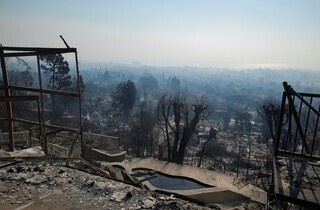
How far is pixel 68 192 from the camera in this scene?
18.9 feet

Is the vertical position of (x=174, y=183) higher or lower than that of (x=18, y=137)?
lower

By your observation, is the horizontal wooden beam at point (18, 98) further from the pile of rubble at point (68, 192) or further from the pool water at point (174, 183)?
the pool water at point (174, 183)

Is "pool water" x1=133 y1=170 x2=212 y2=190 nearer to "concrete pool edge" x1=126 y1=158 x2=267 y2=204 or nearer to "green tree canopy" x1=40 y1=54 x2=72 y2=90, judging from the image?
"concrete pool edge" x1=126 y1=158 x2=267 y2=204

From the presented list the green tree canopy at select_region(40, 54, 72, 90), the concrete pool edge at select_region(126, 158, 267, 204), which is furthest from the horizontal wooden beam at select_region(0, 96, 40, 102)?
the green tree canopy at select_region(40, 54, 72, 90)

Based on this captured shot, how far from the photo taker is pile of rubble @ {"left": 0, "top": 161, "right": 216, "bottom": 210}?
17.2ft

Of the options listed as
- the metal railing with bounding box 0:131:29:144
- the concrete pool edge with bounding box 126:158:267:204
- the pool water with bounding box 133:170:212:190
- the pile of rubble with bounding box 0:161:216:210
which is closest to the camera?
the pile of rubble with bounding box 0:161:216:210

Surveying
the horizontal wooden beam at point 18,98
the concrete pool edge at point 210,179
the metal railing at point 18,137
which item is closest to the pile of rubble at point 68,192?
the horizontal wooden beam at point 18,98

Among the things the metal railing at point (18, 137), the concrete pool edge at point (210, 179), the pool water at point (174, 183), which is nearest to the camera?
the concrete pool edge at point (210, 179)

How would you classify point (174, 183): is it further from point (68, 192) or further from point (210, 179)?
point (68, 192)

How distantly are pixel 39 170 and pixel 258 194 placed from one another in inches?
375

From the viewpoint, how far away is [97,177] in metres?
6.59

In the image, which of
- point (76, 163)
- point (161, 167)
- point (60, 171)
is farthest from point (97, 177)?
point (161, 167)

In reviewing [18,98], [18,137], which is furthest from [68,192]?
[18,137]

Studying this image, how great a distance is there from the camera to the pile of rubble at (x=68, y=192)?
5.25m
